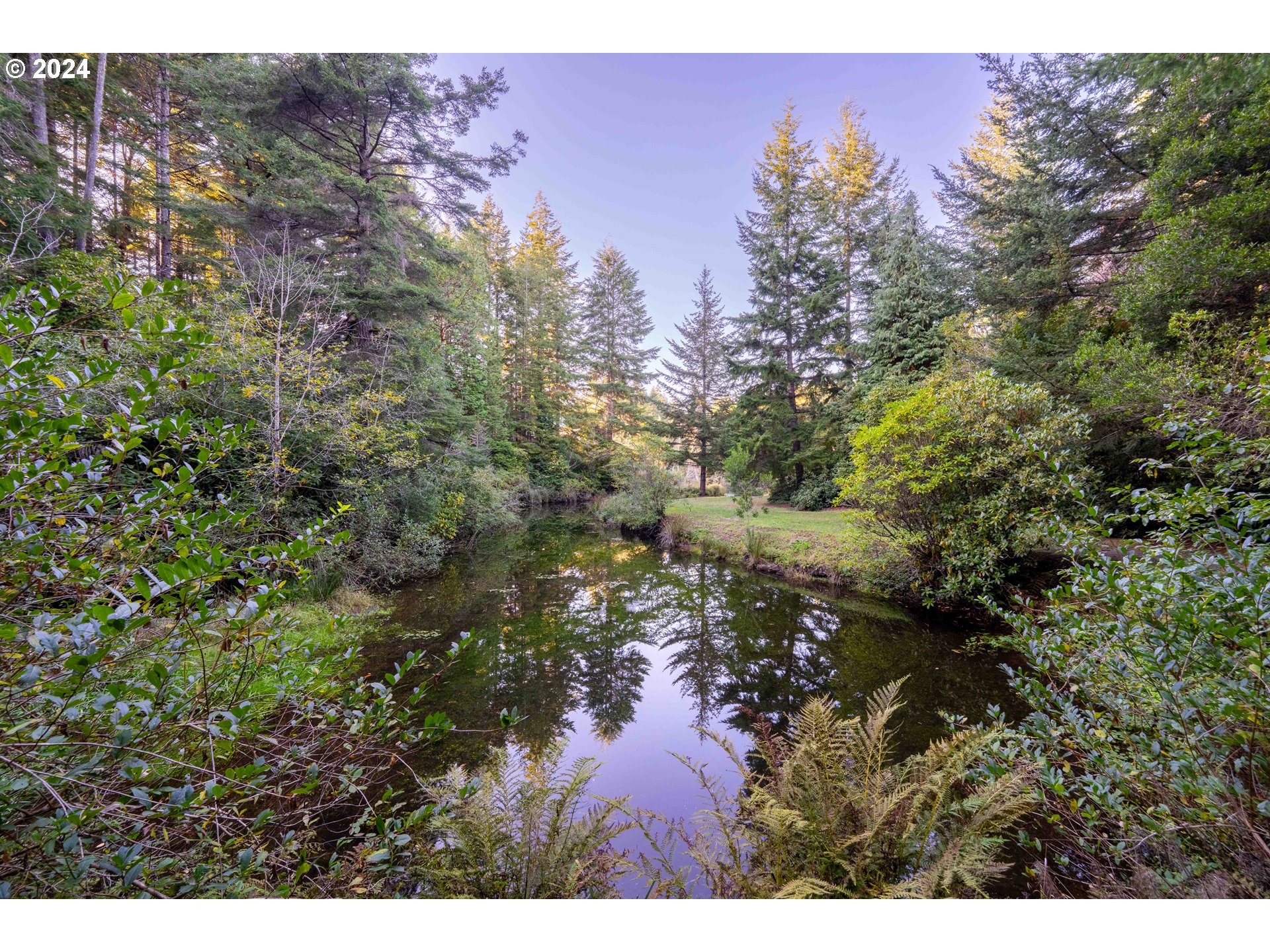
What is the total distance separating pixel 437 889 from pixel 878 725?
245cm

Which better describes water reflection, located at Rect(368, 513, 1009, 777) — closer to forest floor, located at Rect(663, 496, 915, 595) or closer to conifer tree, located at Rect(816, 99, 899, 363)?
forest floor, located at Rect(663, 496, 915, 595)

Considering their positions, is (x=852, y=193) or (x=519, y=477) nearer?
(x=852, y=193)

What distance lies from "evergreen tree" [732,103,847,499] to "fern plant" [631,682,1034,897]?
44.5 feet

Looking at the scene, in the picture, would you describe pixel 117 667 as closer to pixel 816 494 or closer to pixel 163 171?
pixel 163 171

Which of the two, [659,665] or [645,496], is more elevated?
[645,496]

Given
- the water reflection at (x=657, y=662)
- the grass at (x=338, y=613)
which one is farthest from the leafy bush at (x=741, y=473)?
the grass at (x=338, y=613)

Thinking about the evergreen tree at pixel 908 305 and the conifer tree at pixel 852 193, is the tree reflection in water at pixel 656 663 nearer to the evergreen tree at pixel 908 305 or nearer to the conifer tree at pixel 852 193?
the evergreen tree at pixel 908 305

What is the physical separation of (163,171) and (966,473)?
1624 cm

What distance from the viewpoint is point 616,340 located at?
83.4ft

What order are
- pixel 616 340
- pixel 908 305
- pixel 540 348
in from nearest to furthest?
pixel 908 305
pixel 540 348
pixel 616 340

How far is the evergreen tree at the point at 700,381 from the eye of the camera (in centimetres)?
2266

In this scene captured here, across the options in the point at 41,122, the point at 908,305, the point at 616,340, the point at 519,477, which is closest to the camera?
the point at 41,122

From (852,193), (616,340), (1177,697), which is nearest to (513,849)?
(1177,697)

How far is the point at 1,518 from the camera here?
152 cm
